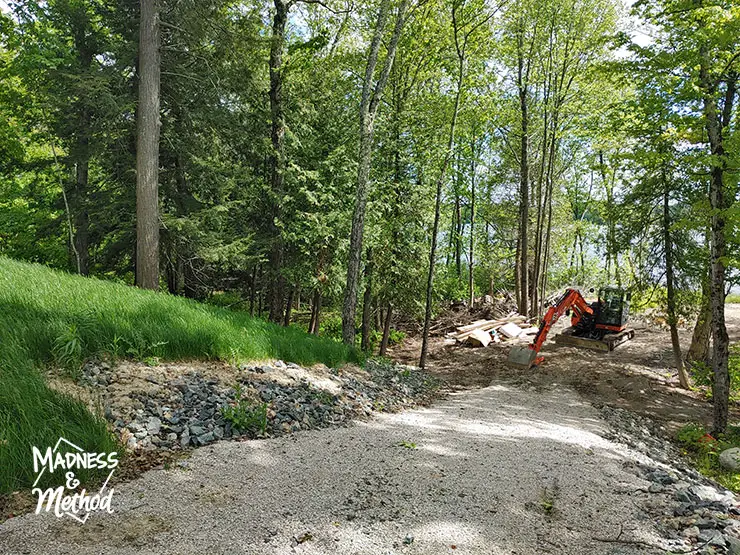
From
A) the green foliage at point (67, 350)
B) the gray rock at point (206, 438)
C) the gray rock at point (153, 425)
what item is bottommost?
the gray rock at point (206, 438)

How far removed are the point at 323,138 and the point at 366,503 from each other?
42.0ft

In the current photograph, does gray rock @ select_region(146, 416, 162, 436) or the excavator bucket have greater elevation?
gray rock @ select_region(146, 416, 162, 436)

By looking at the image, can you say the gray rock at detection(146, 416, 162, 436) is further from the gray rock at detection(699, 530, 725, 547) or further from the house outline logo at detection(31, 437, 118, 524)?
the gray rock at detection(699, 530, 725, 547)

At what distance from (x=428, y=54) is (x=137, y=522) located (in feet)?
50.9

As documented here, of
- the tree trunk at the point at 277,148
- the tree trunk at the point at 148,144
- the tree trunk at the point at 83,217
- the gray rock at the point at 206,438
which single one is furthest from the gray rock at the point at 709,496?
the tree trunk at the point at 83,217

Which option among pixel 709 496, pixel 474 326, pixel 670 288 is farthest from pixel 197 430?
pixel 474 326

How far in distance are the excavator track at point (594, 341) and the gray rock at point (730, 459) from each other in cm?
870

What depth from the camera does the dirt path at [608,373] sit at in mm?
10977

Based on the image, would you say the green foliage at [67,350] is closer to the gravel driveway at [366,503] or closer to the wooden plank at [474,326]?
the gravel driveway at [366,503]

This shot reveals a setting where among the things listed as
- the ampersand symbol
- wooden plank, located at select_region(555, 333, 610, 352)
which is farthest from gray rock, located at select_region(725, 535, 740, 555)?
wooden plank, located at select_region(555, 333, 610, 352)

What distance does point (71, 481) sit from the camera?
302 cm

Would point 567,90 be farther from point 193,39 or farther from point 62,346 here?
point 62,346

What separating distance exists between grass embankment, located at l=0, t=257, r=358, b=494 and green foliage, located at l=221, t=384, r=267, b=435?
130 centimetres

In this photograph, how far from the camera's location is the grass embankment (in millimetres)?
3176
